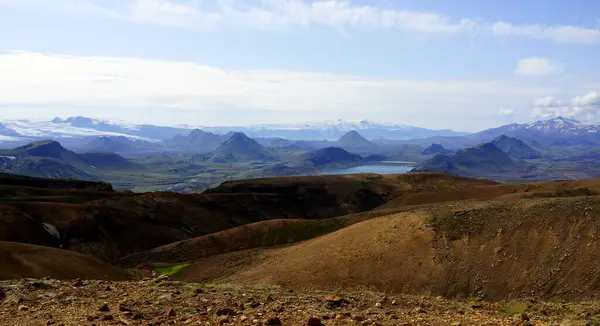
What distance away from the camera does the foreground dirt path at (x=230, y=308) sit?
14875 mm

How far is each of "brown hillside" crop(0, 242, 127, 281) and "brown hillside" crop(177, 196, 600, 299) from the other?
10916 mm

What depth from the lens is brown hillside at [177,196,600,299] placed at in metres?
30.0

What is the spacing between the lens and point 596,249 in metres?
30.5

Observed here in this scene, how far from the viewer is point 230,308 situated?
1656cm

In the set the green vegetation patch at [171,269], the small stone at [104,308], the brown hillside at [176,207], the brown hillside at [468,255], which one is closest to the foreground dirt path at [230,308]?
the small stone at [104,308]

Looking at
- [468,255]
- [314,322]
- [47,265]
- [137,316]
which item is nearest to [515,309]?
[314,322]

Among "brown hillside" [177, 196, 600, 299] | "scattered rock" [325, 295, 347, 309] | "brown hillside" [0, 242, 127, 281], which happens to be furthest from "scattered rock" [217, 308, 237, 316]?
"brown hillside" [0, 242, 127, 281]

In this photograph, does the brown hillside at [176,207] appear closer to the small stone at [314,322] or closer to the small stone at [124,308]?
the small stone at [124,308]

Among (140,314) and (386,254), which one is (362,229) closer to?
(386,254)

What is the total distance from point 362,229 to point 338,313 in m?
26.5

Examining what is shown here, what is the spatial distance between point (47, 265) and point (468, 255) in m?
31.1

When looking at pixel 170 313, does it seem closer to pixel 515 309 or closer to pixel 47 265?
pixel 515 309

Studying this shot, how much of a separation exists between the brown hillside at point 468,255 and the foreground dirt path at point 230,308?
11.3 meters

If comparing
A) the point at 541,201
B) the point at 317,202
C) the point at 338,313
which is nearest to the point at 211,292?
the point at 338,313
